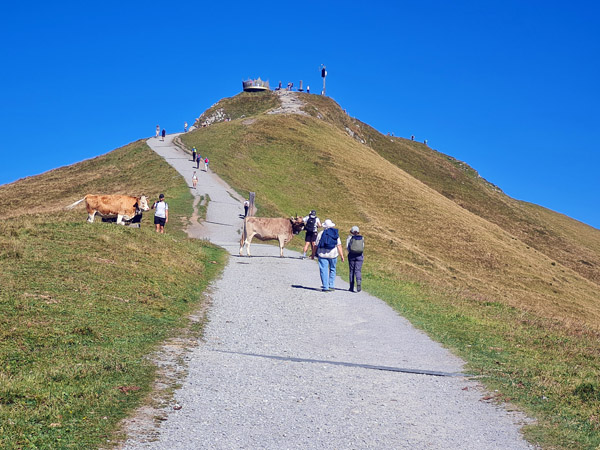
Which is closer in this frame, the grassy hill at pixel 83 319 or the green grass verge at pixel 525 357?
the grassy hill at pixel 83 319

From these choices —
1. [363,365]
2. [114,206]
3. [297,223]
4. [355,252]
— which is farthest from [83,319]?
[114,206]

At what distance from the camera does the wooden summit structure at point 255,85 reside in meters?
128

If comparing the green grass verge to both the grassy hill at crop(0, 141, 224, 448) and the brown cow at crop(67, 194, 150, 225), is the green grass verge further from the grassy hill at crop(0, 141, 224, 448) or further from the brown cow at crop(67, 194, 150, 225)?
the brown cow at crop(67, 194, 150, 225)

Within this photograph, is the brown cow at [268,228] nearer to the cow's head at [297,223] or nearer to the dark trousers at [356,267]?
the cow's head at [297,223]

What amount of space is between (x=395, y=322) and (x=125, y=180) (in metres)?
48.2

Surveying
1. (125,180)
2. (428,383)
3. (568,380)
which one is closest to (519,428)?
(428,383)

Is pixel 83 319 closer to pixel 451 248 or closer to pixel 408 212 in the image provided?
pixel 451 248

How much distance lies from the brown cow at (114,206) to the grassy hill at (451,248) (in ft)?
40.1

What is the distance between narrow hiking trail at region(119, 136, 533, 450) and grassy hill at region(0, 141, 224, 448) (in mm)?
844

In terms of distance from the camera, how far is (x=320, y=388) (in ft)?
32.0

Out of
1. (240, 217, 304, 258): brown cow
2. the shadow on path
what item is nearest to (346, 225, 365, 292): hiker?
(240, 217, 304, 258): brown cow

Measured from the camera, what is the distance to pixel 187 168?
63531 mm

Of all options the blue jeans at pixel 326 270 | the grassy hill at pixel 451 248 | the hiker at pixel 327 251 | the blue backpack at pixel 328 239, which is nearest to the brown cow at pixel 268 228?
the grassy hill at pixel 451 248

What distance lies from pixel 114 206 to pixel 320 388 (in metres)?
22.9
